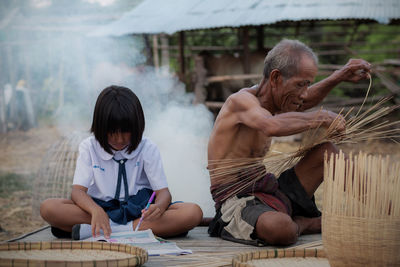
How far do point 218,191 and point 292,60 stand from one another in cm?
85

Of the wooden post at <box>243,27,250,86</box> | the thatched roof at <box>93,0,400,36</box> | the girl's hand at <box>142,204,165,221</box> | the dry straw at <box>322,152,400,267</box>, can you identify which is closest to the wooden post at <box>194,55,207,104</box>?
the wooden post at <box>243,27,250,86</box>

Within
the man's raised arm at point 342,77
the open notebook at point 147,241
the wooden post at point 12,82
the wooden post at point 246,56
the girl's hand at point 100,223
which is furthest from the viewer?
the wooden post at point 12,82

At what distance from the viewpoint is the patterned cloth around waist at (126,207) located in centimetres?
297

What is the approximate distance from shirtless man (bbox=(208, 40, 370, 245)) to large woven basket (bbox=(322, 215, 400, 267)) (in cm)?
82

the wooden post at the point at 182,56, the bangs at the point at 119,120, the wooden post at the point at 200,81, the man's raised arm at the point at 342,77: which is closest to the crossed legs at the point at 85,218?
the bangs at the point at 119,120

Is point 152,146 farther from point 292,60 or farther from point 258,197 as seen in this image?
point 292,60

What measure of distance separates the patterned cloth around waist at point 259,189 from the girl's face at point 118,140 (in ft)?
1.94

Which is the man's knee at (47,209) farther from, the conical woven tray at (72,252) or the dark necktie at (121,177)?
the conical woven tray at (72,252)

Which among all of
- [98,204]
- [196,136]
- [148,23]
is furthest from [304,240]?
[148,23]

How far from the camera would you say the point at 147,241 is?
2721 millimetres

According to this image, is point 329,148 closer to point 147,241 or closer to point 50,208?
point 147,241

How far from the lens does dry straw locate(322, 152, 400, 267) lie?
1.92 metres

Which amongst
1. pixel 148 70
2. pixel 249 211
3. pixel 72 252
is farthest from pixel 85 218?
pixel 148 70

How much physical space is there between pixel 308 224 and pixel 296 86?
824mm
